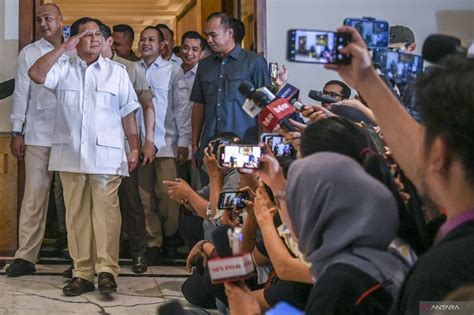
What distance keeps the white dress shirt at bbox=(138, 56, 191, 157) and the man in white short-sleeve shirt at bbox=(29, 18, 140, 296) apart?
2.33 feet

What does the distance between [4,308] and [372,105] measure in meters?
2.64

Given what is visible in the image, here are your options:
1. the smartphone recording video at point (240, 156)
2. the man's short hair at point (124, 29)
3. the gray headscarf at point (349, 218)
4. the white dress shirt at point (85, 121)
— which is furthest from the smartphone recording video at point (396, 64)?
the man's short hair at point (124, 29)

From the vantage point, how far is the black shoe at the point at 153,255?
184 inches

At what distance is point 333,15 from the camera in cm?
473

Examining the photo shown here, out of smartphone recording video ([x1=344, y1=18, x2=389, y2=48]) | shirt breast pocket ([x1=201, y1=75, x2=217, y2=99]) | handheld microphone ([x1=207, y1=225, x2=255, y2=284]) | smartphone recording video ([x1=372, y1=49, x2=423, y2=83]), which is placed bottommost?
handheld microphone ([x1=207, y1=225, x2=255, y2=284])

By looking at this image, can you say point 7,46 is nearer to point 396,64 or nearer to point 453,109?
point 396,64

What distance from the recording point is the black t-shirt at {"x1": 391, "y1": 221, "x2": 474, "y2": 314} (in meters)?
1.03

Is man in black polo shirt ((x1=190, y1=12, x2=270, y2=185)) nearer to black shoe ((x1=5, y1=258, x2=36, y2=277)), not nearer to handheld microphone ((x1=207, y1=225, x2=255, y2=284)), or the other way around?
black shoe ((x1=5, y1=258, x2=36, y2=277))

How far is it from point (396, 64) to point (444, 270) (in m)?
0.57

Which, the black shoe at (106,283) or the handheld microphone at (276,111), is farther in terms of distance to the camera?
the black shoe at (106,283)

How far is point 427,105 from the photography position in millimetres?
1119

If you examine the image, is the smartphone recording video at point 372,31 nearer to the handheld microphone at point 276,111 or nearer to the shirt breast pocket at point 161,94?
the handheld microphone at point 276,111

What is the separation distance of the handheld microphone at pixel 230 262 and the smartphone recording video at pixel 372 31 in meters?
0.42

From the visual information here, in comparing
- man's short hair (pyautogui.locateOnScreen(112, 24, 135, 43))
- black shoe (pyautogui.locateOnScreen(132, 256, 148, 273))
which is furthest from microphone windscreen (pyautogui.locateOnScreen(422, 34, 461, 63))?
man's short hair (pyautogui.locateOnScreen(112, 24, 135, 43))
